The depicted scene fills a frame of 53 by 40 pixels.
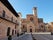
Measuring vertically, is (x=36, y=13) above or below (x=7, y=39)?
above

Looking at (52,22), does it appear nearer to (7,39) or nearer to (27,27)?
(27,27)

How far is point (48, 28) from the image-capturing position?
179 ft

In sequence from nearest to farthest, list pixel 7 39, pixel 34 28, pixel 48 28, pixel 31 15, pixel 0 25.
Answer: pixel 0 25 → pixel 7 39 → pixel 34 28 → pixel 31 15 → pixel 48 28

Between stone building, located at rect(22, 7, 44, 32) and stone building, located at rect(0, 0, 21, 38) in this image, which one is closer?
stone building, located at rect(0, 0, 21, 38)

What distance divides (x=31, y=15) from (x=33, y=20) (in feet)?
9.47

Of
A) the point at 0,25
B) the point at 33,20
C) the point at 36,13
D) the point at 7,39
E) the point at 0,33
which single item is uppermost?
the point at 36,13

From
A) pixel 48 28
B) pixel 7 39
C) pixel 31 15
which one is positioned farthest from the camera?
pixel 48 28

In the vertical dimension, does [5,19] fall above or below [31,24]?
below

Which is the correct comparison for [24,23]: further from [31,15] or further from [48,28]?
[48,28]

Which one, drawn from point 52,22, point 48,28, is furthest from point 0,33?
point 52,22

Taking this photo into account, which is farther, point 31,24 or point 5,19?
point 31,24

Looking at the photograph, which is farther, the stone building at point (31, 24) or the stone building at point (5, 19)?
the stone building at point (31, 24)

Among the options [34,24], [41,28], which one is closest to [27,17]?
[34,24]

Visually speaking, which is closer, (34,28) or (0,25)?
(0,25)
